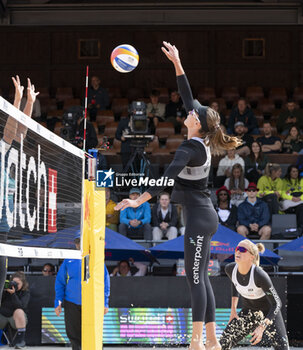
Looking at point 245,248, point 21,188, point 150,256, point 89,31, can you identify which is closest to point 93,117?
point 89,31

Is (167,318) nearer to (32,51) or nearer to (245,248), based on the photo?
(245,248)

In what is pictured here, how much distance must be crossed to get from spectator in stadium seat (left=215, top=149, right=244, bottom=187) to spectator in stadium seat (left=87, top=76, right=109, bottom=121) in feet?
19.1

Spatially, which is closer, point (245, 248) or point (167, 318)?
point (245, 248)

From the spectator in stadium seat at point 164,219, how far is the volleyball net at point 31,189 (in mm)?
5649

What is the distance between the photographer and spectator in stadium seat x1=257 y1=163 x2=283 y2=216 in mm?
13664

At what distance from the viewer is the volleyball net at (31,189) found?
18.1 feet

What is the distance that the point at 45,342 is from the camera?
12.2 meters

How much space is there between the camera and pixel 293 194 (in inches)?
545

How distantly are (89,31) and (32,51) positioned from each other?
6.02 feet

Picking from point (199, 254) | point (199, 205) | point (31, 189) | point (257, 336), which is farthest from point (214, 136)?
point (257, 336)

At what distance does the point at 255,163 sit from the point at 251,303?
6.73 meters

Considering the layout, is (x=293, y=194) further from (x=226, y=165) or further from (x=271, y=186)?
(x=226, y=165)

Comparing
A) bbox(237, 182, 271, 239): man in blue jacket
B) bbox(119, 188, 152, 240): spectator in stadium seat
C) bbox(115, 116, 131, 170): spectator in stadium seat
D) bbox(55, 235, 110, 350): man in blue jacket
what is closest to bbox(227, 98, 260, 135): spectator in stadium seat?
bbox(115, 116, 131, 170): spectator in stadium seat

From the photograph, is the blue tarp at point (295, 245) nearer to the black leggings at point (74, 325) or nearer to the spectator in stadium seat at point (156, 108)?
the black leggings at point (74, 325)
